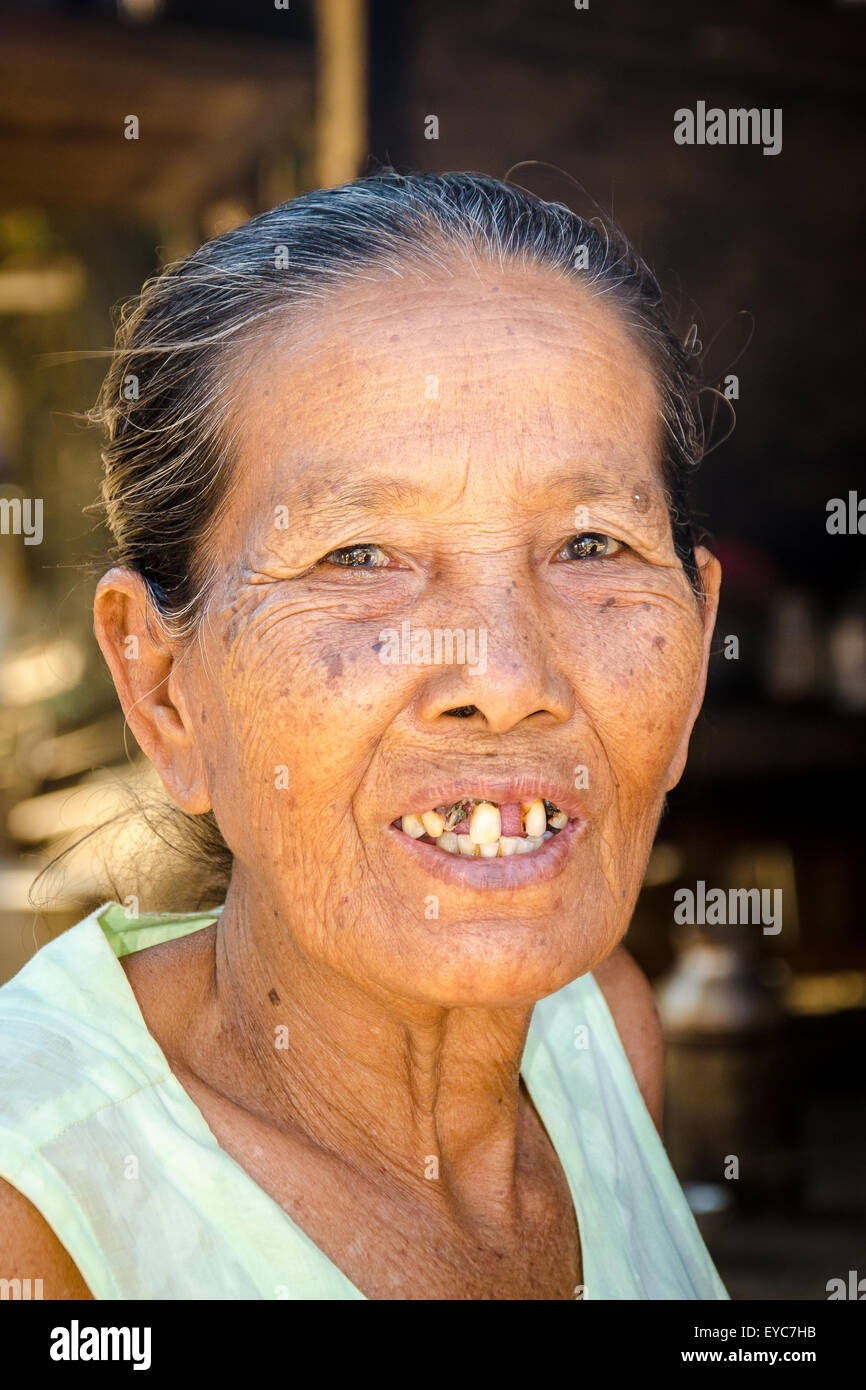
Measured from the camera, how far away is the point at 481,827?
1.47m

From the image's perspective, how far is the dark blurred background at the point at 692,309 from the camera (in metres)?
3.91

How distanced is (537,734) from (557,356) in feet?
1.47

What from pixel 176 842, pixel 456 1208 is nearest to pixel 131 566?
pixel 176 842

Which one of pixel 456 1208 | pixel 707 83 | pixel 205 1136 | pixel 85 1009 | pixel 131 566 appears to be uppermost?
pixel 707 83

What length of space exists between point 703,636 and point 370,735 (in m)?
0.58

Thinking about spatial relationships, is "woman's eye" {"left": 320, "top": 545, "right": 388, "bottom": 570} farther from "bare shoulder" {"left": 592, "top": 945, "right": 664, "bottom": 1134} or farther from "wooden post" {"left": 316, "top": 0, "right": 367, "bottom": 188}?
"wooden post" {"left": 316, "top": 0, "right": 367, "bottom": 188}

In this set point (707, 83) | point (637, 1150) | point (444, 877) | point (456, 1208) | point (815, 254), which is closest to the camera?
point (444, 877)

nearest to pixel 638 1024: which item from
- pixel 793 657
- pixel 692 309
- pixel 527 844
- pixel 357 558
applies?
pixel 527 844

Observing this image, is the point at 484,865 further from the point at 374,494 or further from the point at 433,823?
the point at 374,494

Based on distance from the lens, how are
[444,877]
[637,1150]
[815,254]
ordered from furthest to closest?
1. [815,254]
2. [637,1150]
3. [444,877]

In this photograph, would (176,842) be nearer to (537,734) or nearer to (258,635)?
(258,635)

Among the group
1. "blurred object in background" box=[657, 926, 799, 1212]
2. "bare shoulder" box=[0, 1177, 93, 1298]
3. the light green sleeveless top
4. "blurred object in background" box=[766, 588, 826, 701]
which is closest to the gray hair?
the light green sleeveless top

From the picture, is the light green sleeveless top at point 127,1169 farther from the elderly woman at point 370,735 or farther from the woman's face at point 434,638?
the woman's face at point 434,638
